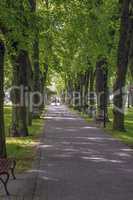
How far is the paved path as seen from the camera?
12508mm

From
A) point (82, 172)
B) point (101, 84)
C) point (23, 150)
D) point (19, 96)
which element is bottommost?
point (82, 172)

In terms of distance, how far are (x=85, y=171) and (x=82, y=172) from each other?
0.77 feet

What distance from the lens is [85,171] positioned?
632 inches

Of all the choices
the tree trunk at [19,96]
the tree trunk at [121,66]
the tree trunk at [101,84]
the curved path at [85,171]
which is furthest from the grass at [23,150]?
the tree trunk at [101,84]

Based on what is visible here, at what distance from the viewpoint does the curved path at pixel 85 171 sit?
12.5 metres

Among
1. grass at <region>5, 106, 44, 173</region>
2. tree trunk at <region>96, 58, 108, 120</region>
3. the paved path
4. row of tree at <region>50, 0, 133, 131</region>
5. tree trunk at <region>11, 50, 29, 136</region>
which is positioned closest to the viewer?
the paved path

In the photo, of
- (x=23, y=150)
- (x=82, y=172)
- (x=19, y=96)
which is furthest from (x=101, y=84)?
(x=82, y=172)

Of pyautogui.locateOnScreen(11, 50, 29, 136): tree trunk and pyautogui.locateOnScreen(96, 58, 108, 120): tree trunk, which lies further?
pyautogui.locateOnScreen(96, 58, 108, 120): tree trunk

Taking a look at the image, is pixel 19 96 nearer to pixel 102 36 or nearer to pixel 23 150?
pixel 23 150

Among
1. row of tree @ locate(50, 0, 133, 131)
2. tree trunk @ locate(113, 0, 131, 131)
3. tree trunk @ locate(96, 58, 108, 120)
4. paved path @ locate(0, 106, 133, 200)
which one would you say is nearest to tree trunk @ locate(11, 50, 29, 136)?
row of tree @ locate(50, 0, 133, 131)

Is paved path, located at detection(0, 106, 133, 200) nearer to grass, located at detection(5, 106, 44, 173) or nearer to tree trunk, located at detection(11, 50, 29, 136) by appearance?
grass, located at detection(5, 106, 44, 173)

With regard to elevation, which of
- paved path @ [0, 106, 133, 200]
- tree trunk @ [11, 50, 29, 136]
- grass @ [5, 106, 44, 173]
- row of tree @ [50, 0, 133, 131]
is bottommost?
paved path @ [0, 106, 133, 200]

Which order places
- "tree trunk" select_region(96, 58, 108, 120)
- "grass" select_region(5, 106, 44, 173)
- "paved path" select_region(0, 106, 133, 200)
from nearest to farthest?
"paved path" select_region(0, 106, 133, 200) < "grass" select_region(5, 106, 44, 173) < "tree trunk" select_region(96, 58, 108, 120)

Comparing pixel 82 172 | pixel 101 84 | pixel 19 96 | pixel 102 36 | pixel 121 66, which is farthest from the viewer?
pixel 101 84
